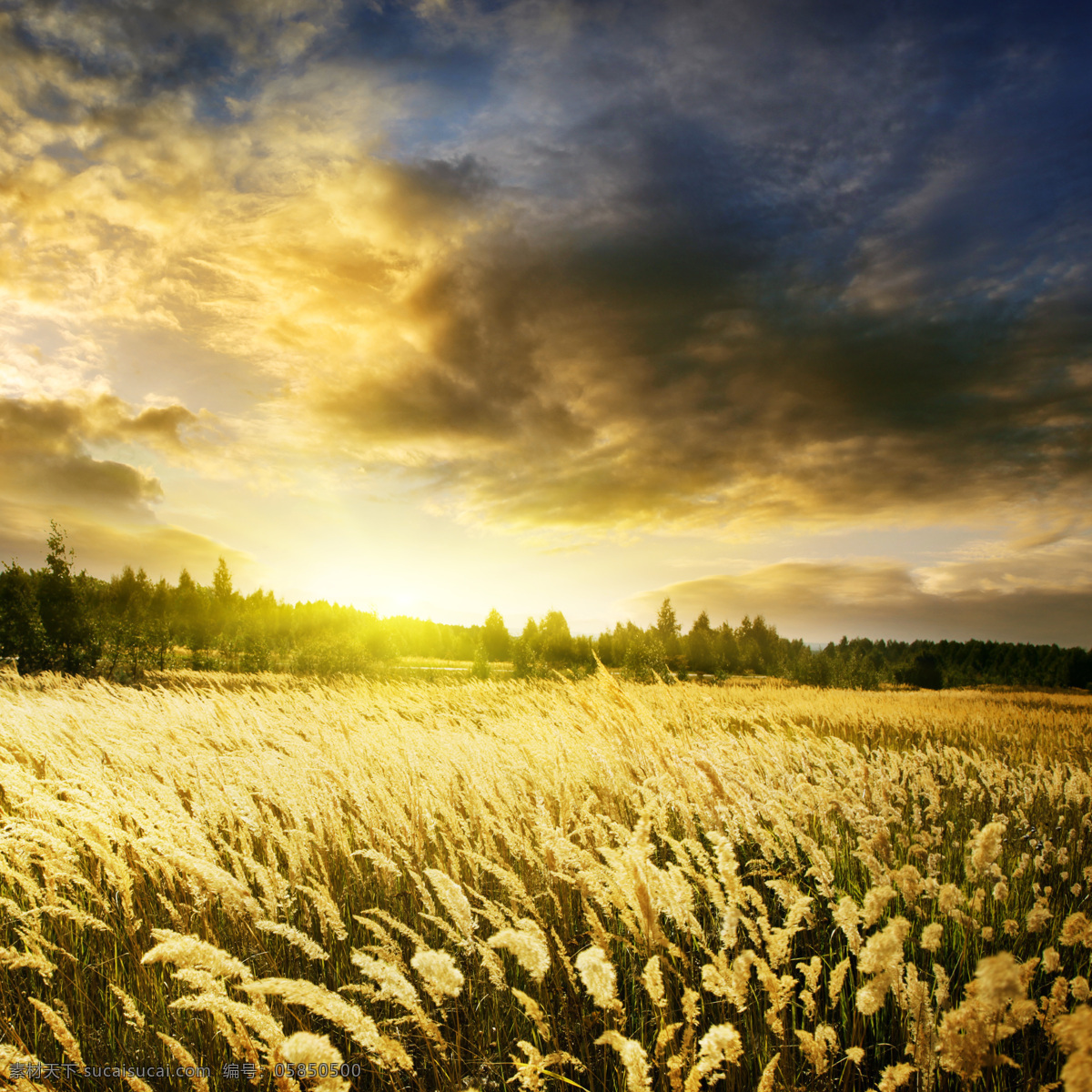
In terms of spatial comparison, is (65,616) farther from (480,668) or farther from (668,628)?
(668,628)

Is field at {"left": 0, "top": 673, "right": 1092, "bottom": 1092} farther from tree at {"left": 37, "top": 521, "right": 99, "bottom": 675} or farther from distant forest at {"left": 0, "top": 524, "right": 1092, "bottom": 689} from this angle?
tree at {"left": 37, "top": 521, "right": 99, "bottom": 675}

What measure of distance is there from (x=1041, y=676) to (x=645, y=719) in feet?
272

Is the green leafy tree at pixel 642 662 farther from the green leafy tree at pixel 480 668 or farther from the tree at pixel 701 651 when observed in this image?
the tree at pixel 701 651

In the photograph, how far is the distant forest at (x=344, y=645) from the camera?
67.0 ft

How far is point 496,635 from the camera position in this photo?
266ft

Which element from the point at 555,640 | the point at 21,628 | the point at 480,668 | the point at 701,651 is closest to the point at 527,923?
the point at 21,628

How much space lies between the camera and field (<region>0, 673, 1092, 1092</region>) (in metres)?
1.53

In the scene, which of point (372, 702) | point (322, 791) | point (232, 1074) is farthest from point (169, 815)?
point (372, 702)

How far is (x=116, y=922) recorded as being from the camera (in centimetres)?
299

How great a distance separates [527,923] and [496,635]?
80716 mm

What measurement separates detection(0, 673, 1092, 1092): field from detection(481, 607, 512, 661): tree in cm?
7521

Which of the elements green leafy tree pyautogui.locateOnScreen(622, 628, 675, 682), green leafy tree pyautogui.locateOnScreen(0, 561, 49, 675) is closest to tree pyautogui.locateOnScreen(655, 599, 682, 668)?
green leafy tree pyautogui.locateOnScreen(622, 628, 675, 682)

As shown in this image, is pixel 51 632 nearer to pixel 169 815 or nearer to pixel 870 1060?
pixel 169 815

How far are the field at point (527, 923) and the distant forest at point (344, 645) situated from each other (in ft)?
13.4
